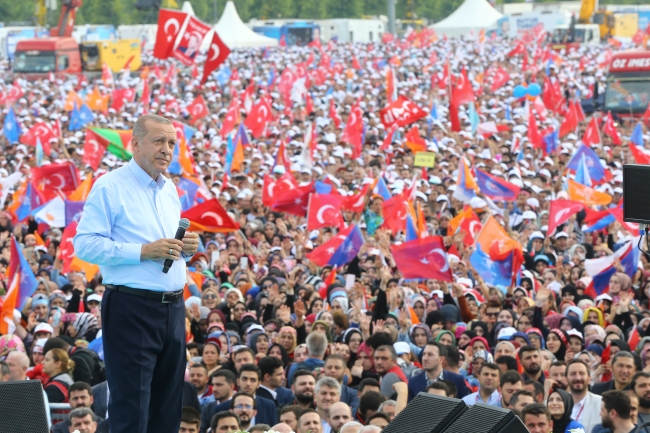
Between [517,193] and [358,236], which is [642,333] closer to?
[358,236]

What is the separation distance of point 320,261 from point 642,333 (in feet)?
14.4

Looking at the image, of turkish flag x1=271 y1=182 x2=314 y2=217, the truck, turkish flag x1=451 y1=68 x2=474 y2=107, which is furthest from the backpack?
the truck

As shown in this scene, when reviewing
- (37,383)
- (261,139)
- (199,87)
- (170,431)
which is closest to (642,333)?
(170,431)

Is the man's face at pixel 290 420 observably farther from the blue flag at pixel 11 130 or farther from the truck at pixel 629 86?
the truck at pixel 629 86

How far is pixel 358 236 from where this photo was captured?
13.4 metres

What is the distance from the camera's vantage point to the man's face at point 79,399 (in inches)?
301

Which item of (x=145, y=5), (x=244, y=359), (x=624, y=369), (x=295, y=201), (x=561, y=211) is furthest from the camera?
(x=145, y=5)

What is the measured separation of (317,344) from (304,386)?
0.96 m

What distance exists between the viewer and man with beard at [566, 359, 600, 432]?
778 centimetres

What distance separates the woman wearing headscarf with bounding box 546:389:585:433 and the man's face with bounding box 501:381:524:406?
233mm

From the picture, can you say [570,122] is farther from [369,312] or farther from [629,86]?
[369,312]

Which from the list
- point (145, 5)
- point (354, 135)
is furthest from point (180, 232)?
point (145, 5)

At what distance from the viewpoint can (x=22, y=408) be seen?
12.5 feet

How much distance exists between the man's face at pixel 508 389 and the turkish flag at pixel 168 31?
19140mm
